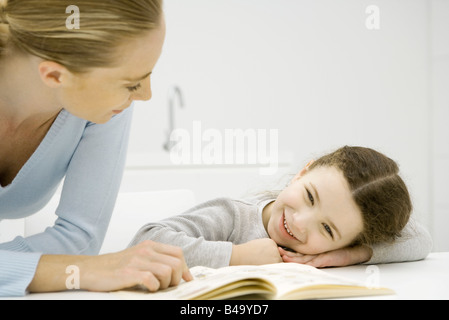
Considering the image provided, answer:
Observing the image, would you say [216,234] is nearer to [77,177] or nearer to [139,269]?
[77,177]

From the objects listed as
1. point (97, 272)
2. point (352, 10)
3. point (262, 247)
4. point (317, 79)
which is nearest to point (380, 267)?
point (262, 247)

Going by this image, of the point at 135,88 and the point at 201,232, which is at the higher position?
the point at 135,88

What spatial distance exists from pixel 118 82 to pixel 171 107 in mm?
2134

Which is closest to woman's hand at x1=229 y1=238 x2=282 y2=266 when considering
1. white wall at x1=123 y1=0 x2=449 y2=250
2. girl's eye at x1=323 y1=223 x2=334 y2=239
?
girl's eye at x1=323 y1=223 x2=334 y2=239

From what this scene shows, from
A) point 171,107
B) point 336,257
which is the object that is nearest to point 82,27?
point 336,257

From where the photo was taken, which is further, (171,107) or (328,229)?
(171,107)

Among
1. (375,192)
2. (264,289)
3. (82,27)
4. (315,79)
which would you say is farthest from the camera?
(315,79)

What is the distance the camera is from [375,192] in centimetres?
118

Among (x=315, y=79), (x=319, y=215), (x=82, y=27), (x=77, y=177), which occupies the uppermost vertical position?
(x=82, y=27)

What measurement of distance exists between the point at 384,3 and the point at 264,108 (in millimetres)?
1113

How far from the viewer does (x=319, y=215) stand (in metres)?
1.14

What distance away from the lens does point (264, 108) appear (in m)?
3.31

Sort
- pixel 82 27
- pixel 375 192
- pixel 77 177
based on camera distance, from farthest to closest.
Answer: pixel 375 192 < pixel 77 177 < pixel 82 27
